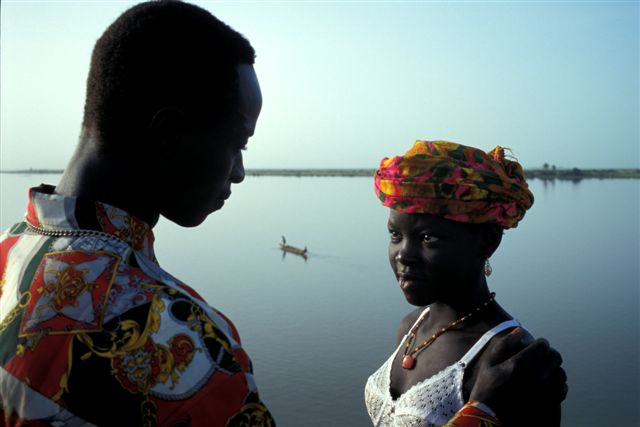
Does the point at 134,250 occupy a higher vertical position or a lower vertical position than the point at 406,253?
higher

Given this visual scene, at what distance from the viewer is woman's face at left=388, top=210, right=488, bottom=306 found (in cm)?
238

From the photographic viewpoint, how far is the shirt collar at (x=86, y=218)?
126 centimetres

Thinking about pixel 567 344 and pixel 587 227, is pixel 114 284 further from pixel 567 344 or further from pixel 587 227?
pixel 587 227

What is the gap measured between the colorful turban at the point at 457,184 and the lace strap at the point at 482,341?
39cm

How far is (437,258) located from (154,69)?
4.62 feet

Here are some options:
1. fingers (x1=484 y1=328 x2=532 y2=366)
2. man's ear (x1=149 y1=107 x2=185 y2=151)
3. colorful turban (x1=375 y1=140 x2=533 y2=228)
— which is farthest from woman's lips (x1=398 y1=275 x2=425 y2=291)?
man's ear (x1=149 y1=107 x2=185 y2=151)

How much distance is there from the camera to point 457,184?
2369 mm

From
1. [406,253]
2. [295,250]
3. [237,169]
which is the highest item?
[237,169]

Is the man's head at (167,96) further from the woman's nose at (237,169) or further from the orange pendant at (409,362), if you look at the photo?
the orange pendant at (409,362)

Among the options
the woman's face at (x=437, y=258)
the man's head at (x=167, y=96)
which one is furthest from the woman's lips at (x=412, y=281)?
the man's head at (x=167, y=96)

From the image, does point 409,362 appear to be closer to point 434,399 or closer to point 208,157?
point 434,399

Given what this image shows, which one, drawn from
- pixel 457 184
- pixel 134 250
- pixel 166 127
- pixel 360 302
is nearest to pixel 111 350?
pixel 134 250

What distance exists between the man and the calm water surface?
38.7 feet

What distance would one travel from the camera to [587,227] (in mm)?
39062
